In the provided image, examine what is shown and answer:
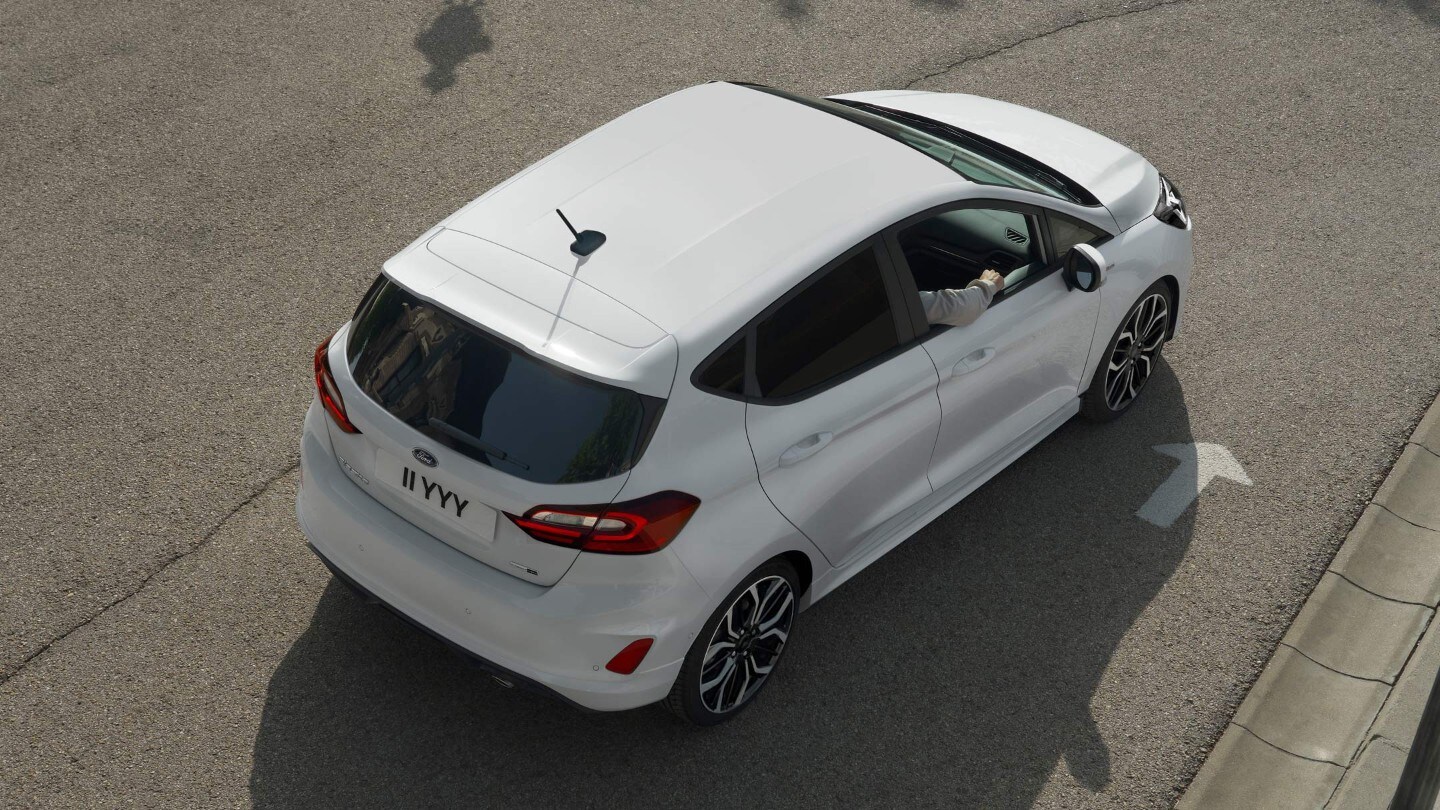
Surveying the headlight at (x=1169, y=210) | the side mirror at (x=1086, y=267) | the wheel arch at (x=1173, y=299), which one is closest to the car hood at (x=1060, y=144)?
the headlight at (x=1169, y=210)

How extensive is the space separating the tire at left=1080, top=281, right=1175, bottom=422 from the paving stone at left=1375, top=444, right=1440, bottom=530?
3.91 ft

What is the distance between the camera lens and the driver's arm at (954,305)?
4.99 m

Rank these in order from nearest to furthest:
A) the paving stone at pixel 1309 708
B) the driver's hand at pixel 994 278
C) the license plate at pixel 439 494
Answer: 1. the license plate at pixel 439 494
2. the paving stone at pixel 1309 708
3. the driver's hand at pixel 994 278

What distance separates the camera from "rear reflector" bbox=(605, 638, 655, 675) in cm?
417

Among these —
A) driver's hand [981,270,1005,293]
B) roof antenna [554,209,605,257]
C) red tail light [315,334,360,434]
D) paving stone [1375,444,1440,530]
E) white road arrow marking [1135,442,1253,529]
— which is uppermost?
roof antenna [554,209,605,257]

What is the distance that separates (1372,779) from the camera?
4.80 meters

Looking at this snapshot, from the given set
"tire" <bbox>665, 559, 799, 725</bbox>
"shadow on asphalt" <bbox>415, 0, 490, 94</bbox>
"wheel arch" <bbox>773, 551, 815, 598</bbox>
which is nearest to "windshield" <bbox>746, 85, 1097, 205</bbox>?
"wheel arch" <bbox>773, 551, 815, 598</bbox>

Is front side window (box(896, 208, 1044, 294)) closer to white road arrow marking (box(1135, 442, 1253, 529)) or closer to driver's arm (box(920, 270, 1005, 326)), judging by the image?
driver's arm (box(920, 270, 1005, 326))

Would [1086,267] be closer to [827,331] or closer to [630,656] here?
[827,331]

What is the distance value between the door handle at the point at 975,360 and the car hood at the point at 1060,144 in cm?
116

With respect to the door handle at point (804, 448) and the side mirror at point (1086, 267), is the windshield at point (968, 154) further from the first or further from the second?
the door handle at point (804, 448)

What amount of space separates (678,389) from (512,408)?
0.52 metres

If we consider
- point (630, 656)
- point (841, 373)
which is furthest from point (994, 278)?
point (630, 656)

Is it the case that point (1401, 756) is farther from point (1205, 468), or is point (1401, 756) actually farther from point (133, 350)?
point (133, 350)
